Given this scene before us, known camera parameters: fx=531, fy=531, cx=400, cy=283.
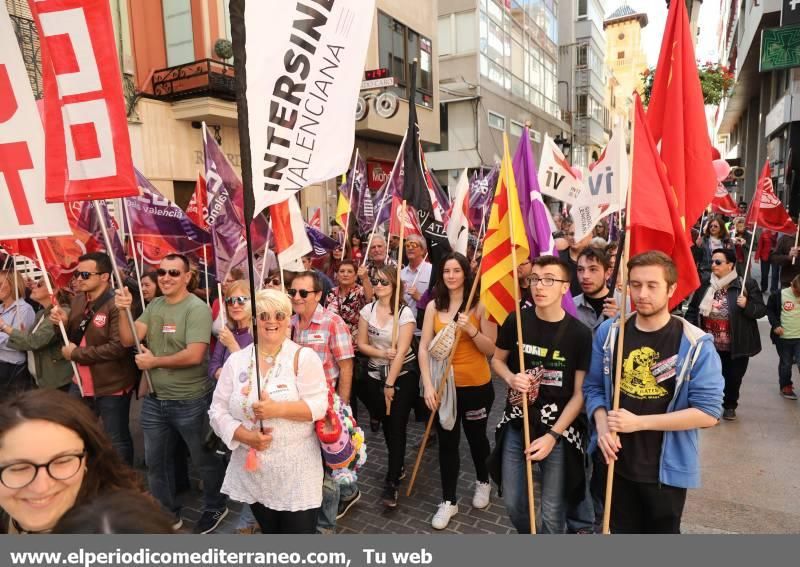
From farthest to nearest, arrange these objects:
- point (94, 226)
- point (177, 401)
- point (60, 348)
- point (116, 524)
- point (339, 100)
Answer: point (94, 226) < point (60, 348) < point (177, 401) < point (339, 100) < point (116, 524)

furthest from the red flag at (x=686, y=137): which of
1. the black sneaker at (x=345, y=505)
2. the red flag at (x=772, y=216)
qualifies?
the red flag at (x=772, y=216)

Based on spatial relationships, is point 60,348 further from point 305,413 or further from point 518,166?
point 518,166

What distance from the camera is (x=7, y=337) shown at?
4926 millimetres

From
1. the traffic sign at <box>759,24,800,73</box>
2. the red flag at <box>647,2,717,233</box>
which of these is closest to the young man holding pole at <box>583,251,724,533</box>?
the red flag at <box>647,2,717,233</box>

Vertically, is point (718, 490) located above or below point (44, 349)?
below

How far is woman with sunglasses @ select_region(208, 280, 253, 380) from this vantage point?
3938 millimetres

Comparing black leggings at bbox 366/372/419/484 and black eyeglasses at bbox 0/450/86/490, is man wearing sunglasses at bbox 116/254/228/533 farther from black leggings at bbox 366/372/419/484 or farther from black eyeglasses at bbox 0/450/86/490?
black eyeglasses at bbox 0/450/86/490

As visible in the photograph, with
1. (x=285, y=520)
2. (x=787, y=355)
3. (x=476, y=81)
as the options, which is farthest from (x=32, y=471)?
(x=476, y=81)

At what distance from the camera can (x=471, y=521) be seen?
3967 mm

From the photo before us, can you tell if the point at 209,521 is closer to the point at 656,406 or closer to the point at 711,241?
the point at 656,406

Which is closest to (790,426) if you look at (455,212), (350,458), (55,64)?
(455,212)

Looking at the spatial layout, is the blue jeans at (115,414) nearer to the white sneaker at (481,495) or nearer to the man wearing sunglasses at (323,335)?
the man wearing sunglasses at (323,335)

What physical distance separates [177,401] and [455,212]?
3183mm

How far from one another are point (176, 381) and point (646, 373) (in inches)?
121
